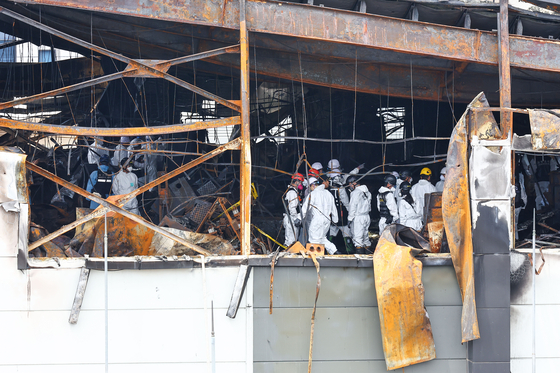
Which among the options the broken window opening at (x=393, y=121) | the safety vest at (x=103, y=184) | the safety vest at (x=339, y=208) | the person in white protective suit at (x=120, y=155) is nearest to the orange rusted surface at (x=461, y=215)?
the safety vest at (x=339, y=208)

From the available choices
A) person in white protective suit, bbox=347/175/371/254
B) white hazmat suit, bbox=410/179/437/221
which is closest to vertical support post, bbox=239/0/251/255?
person in white protective suit, bbox=347/175/371/254

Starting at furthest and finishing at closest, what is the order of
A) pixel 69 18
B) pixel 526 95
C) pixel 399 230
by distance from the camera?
pixel 526 95 → pixel 69 18 → pixel 399 230

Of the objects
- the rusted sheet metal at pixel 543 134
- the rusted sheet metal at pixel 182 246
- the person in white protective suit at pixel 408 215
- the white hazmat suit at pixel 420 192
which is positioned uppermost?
the rusted sheet metal at pixel 543 134

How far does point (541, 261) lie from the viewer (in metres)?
5.80

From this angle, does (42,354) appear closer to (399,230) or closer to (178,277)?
(178,277)

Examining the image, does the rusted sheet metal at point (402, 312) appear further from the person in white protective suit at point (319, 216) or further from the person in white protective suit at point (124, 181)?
the person in white protective suit at point (124, 181)

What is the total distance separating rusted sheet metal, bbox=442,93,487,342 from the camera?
5.47 m

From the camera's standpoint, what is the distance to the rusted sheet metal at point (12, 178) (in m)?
5.58

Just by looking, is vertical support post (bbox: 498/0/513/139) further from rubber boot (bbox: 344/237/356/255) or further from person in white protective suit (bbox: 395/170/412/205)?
rubber boot (bbox: 344/237/356/255)

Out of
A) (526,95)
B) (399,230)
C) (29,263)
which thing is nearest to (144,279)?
(29,263)

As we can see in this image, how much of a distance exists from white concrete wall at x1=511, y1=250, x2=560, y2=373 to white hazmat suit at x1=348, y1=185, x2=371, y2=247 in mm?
4493

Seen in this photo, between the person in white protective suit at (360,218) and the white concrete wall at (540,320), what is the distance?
4422mm

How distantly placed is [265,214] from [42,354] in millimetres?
5751

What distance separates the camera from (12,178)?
18.4ft
